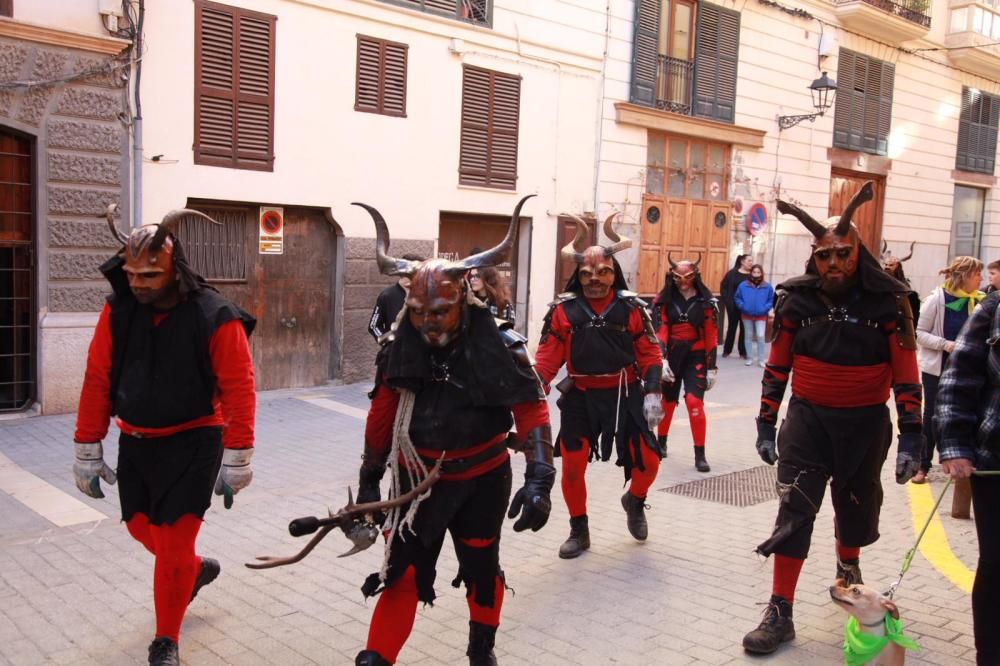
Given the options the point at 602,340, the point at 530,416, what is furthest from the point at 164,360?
the point at 602,340

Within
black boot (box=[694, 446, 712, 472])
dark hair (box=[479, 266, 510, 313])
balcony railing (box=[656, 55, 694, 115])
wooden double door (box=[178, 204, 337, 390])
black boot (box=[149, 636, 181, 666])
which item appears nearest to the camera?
black boot (box=[149, 636, 181, 666])

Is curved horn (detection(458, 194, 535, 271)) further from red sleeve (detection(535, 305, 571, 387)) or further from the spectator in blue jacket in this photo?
the spectator in blue jacket

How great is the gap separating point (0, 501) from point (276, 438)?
3.01 metres

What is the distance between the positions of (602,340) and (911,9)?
19.6 m

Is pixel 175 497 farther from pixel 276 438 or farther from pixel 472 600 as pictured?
pixel 276 438

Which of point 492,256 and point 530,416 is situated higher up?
point 492,256

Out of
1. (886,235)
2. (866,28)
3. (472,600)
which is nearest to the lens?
(472,600)

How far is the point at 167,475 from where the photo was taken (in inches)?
162

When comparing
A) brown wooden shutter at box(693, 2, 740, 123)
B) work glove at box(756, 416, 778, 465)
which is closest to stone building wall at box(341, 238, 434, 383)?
brown wooden shutter at box(693, 2, 740, 123)

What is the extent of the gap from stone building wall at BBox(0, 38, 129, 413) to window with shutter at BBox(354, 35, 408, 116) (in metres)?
3.27

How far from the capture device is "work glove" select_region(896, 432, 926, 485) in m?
4.62

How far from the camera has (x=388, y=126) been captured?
42.1 feet

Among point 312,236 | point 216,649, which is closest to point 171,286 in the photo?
point 216,649

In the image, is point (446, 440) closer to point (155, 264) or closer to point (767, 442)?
point (155, 264)
